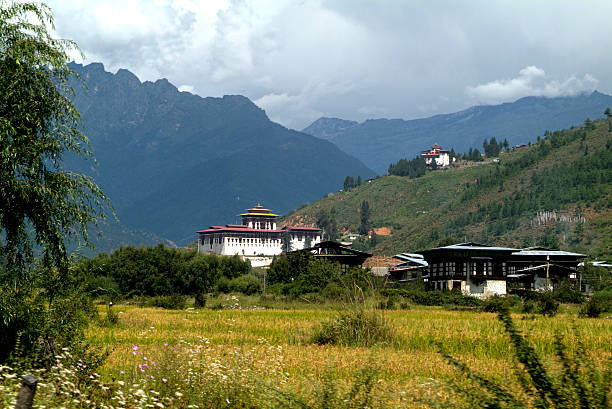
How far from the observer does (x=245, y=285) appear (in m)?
76.8

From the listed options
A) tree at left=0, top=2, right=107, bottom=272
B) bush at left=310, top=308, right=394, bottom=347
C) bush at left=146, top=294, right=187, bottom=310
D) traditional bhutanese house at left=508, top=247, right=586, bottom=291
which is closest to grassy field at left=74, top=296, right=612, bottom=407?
bush at left=310, top=308, right=394, bottom=347

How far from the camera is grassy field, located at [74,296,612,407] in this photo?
10.4 meters

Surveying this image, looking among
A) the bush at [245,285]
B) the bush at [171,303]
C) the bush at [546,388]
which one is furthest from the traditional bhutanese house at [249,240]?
the bush at [546,388]

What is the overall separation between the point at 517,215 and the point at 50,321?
467ft

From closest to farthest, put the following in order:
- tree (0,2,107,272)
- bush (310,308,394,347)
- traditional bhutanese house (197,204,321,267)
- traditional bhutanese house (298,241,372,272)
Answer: tree (0,2,107,272) → bush (310,308,394,347) → traditional bhutanese house (298,241,372,272) → traditional bhutanese house (197,204,321,267)

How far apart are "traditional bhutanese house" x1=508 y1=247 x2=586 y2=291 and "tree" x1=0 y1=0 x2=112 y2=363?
62.8m

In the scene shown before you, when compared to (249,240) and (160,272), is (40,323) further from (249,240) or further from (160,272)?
(249,240)

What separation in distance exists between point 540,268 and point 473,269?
7.60 meters

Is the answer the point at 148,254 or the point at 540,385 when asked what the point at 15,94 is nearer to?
the point at 540,385

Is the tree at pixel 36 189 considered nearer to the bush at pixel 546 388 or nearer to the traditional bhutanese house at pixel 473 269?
the bush at pixel 546 388

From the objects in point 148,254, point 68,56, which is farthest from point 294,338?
point 148,254

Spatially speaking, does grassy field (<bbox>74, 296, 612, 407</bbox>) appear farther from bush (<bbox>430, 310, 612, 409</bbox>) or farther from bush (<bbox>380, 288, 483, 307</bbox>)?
bush (<bbox>380, 288, 483, 307</bbox>)

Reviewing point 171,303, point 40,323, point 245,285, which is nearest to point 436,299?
point 171,303

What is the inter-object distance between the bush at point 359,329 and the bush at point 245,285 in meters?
56.1
